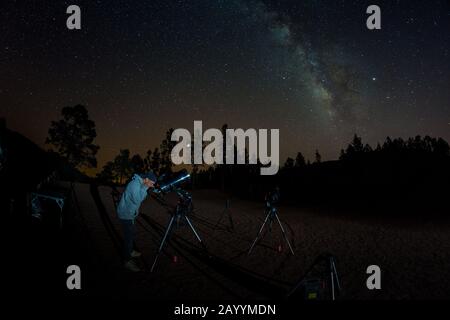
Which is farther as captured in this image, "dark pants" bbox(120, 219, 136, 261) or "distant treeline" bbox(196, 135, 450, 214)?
"distant treeline" bbox(196, 135, 450, 214)

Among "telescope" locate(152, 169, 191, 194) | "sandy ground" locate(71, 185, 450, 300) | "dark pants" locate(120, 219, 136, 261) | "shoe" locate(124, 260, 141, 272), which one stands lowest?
"sandy ground" locate(71, 185, 450, 300)

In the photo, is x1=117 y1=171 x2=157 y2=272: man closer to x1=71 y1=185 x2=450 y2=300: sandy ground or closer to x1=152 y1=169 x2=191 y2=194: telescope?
x1=152 y1=169 x2=191 y2=194: telescope

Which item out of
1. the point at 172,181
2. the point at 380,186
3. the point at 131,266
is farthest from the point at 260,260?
the point at 380,186

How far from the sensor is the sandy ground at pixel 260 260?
20.9ft

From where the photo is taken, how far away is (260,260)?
8.70 meters

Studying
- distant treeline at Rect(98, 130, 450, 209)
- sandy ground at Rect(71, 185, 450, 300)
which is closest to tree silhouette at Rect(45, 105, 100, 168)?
distant treeline at Rect(98, 130, 450, 209)

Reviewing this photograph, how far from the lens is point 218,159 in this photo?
66.9m

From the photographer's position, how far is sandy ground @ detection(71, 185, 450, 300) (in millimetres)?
6367

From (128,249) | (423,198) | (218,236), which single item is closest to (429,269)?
(218,236)

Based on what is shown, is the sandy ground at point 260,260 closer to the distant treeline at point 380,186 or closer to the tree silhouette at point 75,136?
the distant treeline at point 380,186

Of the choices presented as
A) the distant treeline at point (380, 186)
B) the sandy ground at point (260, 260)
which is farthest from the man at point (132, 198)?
the distant treeline at point (380, 186)

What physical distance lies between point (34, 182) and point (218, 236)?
7.64 m
